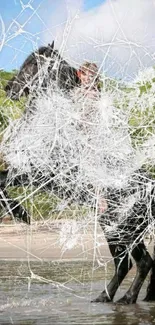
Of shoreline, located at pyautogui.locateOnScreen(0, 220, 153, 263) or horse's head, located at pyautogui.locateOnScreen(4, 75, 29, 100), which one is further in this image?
horse's head, located at pyautogui.locateOnScreen(4, 75, 29, 100)

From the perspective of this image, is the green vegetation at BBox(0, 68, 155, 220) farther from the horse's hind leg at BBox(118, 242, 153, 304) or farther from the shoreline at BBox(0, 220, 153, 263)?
the horse's hind leg at BBox(118, 242, 153, 304)

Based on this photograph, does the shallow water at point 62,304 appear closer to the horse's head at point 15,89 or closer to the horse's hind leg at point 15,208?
the horse's hind leg at point 15,208

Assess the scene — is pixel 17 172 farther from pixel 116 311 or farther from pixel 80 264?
pixel 80 264

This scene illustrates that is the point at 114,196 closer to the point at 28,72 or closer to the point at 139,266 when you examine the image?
the point at 139,266

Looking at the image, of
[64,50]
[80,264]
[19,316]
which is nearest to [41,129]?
[64,50]

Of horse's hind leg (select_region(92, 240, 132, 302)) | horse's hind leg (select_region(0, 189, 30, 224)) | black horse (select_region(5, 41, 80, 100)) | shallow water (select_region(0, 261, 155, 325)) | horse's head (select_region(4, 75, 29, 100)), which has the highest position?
black horse (select_region(5, 41, 80, 100))

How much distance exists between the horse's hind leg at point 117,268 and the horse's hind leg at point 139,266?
0.35 ft

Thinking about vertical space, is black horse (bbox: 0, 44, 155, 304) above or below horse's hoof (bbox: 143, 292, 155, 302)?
above

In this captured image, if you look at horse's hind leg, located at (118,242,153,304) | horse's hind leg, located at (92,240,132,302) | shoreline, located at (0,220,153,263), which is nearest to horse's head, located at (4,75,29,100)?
shoreline, located at (0,220,153,263)

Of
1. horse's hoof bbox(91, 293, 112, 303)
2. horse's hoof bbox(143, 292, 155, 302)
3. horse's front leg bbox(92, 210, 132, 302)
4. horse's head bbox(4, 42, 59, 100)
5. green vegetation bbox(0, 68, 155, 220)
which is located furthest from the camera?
horse's hoof bbox(143, 292, 155, 302)

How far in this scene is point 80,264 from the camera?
13.8 metres

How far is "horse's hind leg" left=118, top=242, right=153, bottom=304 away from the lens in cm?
893

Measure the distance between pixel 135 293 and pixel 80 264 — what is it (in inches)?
190

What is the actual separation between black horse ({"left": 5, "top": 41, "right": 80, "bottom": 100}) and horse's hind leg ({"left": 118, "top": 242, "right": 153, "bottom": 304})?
6.15 ft
